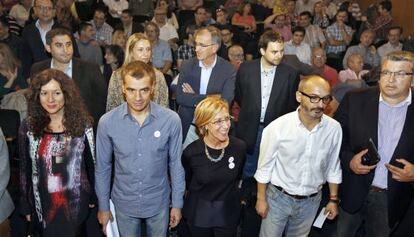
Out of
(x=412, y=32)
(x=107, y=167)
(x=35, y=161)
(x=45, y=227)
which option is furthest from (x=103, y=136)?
(x=412, y=32)

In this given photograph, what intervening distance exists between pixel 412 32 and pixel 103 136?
28.0 feet

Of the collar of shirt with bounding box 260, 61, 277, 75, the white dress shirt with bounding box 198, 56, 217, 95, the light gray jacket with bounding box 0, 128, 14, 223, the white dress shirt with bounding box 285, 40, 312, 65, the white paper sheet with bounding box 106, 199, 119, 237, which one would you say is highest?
the collar of shirt with bounding box 260, 61, 277, 75

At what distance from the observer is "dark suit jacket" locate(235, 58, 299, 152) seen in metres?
3.86

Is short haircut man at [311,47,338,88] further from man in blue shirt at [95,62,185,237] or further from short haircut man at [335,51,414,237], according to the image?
man in blue shirt at [95,62,185,237]

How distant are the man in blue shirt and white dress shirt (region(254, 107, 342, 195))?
0.54 metres

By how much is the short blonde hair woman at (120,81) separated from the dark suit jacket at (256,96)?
703 mm

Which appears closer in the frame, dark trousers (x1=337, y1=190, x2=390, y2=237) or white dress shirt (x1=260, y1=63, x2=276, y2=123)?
dark trousers (x1=337, y1=190, x2=390, y2=237)

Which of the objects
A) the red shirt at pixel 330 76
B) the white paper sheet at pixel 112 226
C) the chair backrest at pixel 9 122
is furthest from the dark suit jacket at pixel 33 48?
the red shirt at pixel 330 76

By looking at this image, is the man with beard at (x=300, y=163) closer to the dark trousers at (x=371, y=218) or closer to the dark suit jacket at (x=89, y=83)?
the dark trousers at (x=371, y=218)

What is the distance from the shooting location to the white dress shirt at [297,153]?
276 centimetres

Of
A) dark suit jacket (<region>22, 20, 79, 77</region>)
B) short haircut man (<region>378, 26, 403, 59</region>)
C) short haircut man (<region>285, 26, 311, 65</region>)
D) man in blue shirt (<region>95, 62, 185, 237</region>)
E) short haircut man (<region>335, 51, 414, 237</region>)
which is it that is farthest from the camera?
short haircut man (<region>378, 26, 403, 59</region>)

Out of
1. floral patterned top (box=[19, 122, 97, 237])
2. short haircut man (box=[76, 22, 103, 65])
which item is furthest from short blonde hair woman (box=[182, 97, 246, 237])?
short haircut man (box=[76, 22, 103, 65])

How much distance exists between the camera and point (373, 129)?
2.83m

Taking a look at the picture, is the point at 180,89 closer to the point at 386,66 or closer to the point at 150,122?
the point at 150,122
